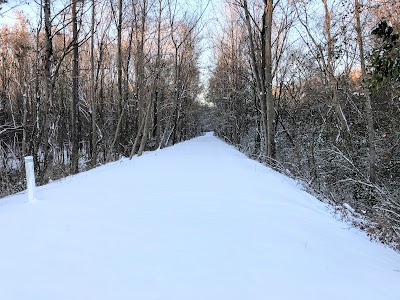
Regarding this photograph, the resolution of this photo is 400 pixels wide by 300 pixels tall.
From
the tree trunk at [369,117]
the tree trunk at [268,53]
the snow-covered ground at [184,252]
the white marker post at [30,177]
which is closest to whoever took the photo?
the snow-covered ground at [184,252]

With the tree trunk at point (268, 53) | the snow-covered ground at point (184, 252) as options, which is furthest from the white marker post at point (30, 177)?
the tree trunk at point (268, 53)

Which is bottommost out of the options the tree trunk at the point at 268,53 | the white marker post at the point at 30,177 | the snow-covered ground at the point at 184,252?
the snow-covered ground at the point at 184,252

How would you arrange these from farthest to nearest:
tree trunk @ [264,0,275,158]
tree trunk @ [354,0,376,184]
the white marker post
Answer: tree trunk @ [264,0,275,158], tree trunk @ [354,0,376,184], the white marker post

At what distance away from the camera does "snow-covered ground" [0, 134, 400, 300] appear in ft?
9.69

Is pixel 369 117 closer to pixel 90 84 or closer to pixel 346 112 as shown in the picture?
pixel 346 112

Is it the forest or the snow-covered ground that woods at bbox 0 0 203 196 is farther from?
the snow-covered ground

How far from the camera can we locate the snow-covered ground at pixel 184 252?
2953 mm

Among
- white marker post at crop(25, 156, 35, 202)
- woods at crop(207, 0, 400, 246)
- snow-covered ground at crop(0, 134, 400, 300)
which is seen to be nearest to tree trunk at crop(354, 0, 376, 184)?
woods at crop(207, 0, 400, 246)

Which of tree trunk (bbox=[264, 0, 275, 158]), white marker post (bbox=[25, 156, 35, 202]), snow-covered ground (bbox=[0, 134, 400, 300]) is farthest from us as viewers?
tree trunk (bbox=[264, 0, 275, 158])

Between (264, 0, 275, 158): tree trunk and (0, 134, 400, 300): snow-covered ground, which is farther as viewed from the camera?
(264, 0, 275, 158): tree trunk

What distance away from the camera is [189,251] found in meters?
3.79

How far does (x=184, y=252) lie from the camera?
12.3 ft

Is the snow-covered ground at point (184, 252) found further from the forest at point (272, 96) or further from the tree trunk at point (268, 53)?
the tree trunk at point (268, 53)

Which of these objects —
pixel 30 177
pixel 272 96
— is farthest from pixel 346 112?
pixel 30 177
